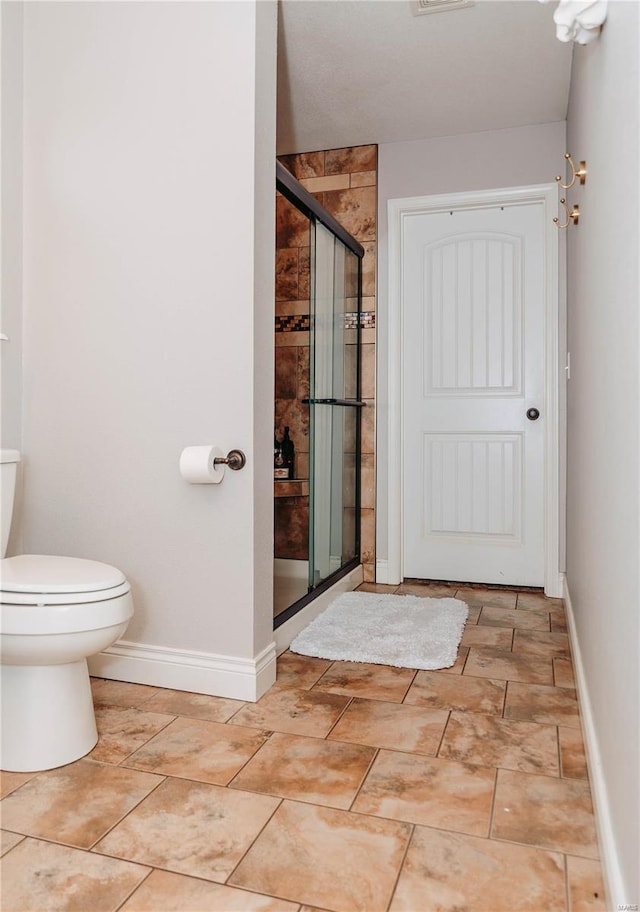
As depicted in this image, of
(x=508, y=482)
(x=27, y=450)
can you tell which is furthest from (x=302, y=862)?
(x=508, y=482)

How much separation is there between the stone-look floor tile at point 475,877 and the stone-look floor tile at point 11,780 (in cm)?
93

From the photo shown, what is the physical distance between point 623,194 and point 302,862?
53.8 inches

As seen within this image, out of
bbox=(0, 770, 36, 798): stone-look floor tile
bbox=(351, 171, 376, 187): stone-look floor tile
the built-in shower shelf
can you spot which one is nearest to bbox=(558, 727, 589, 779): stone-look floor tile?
bbox=(0, 770, 36, 798): stone-look floor tile

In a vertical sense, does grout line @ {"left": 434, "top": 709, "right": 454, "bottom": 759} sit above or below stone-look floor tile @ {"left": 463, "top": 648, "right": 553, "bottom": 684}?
below

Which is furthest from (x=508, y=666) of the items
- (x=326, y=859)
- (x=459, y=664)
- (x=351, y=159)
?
(x=351, y=159)

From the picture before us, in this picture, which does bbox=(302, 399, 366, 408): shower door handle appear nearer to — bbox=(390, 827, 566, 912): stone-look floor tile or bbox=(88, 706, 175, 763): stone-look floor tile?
bbox=(88, 706, 175, 763): stone-look floor tile

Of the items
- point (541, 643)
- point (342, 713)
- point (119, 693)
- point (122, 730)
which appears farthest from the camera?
point (541, 643)

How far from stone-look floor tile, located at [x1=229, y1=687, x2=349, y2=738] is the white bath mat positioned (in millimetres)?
352

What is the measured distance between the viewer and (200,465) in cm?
203

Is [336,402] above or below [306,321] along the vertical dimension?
below

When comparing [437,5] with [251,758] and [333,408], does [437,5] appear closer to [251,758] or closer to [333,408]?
[333,408]

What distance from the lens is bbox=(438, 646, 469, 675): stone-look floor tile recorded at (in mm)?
2355

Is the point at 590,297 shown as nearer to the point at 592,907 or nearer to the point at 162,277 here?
the point at 162,277

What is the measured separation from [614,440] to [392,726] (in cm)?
108
